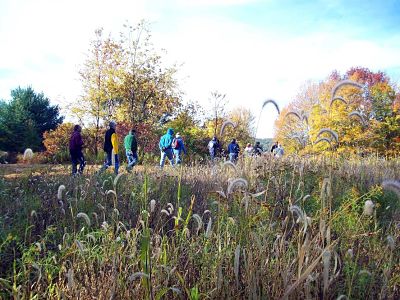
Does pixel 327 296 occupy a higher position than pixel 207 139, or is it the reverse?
pixel 207 139

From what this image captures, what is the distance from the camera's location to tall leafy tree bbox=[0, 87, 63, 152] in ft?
89.7

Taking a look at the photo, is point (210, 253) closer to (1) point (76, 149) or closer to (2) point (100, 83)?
(1) point (76, 149)

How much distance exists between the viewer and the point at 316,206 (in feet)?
15.9

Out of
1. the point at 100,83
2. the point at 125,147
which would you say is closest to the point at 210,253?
the point at 125,147

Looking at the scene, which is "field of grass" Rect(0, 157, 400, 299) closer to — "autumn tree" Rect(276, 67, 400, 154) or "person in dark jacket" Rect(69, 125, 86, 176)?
"person in dark jacket" Rect(69, 125, 86, 176)

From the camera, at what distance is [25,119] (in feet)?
93.5

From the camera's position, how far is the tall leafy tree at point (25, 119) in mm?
27328

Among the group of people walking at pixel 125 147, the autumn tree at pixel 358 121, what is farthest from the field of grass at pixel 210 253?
the autumn tree at pixel 358 121

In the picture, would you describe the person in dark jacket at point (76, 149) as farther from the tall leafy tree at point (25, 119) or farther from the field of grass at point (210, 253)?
the tall leafy tree at point (25, 119)

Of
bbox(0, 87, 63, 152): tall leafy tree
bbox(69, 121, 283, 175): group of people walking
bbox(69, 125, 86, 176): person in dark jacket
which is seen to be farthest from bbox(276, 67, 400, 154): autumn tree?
bbox(0, 87, 63, 152): tall leafy tree

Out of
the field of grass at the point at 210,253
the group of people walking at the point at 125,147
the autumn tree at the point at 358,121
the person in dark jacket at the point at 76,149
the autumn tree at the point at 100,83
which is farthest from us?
the autumn tree at the point at 100,83

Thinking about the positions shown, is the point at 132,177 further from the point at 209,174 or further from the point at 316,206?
the point at 316,206

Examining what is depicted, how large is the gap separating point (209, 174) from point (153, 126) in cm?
1670

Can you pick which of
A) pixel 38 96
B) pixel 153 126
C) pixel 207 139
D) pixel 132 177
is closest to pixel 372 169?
pixel 132 177
